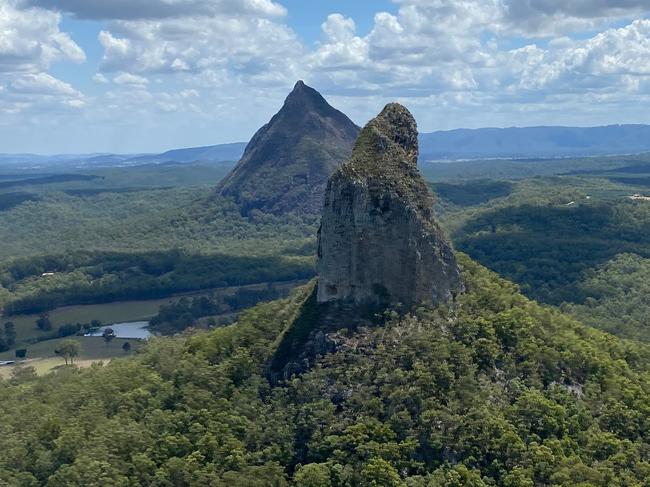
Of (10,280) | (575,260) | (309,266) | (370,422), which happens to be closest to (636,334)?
(575,260)

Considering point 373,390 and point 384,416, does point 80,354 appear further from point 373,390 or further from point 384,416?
point 384,416

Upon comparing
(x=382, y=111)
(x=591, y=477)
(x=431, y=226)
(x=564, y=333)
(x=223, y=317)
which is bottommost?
(x=223, y=317)

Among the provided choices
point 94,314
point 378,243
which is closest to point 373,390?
point 378,243

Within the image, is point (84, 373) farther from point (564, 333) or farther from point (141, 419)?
point (564, 333)

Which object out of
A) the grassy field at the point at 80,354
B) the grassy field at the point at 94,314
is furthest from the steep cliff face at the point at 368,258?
the grassy field at the point at 94,314

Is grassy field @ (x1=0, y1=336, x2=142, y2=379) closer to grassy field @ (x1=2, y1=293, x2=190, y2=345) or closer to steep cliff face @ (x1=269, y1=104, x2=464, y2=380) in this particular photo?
grassy field @ (x1=2, y1=293, x2=190, y2=345)

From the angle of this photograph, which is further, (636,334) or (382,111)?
(636,334)
